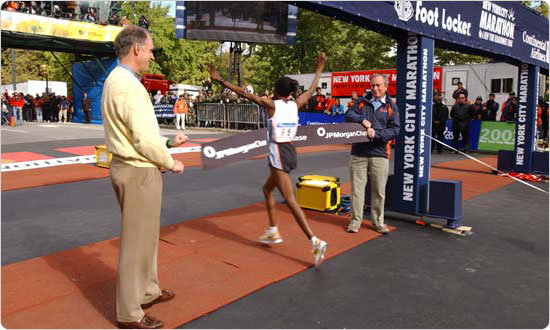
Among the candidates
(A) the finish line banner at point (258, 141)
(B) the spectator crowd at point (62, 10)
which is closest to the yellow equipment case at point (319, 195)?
(A) the finish line banner at point (258, 141)

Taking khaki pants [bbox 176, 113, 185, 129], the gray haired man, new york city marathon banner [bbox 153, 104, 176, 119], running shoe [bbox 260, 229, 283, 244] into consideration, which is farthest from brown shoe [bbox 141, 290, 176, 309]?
new york city marathon banner [bbox 153, 104, 176, 119]

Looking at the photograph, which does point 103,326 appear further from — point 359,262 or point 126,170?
point 359,262

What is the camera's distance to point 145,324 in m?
3.13

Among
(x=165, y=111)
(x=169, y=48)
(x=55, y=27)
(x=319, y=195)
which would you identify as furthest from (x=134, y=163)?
(x=169, y=48)

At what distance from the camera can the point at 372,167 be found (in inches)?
226

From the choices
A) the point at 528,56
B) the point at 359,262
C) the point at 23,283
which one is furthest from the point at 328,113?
the point at 23,283

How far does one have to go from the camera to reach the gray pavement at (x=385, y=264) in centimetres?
345

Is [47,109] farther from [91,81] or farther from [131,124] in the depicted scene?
[131,124]

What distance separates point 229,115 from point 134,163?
21.6m

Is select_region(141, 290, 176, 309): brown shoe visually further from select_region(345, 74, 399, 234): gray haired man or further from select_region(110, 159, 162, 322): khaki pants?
select_region(345, 74, 399, 234): gray haired man

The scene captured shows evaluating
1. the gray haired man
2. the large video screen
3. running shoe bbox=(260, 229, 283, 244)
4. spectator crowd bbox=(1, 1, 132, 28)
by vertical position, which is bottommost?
running shoe bbox=(260, 229, 283, 244)

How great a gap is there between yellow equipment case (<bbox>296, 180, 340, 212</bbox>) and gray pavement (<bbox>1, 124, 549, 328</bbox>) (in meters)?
0.99

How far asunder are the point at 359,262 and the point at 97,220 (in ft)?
12.5

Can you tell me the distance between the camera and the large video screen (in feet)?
71.8
